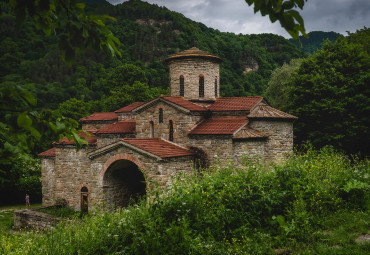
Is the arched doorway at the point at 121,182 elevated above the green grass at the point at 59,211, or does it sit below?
above

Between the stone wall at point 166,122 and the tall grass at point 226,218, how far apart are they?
8.62m

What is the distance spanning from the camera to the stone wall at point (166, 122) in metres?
14.9

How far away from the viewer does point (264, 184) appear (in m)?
5.96

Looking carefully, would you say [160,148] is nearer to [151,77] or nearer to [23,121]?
[23,121]

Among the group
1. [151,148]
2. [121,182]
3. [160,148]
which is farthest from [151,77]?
[151,148]

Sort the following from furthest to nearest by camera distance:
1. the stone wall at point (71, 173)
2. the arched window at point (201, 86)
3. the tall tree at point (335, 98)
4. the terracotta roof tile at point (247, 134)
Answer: the tall tree at point (335, 98) < the arched window at point (201, 86) < the stone wall at point (71, 173) < the terracotta roof tile at point (247, 134)

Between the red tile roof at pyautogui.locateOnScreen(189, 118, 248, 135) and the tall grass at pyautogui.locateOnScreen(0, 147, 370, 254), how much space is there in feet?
24.9

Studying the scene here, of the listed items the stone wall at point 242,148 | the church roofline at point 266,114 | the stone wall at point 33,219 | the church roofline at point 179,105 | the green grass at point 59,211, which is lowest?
the green grass at point 59,211

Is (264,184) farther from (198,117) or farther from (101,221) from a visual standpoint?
(198,117)

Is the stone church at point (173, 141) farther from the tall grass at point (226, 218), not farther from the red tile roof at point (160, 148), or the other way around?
the tall grass at point (226, 218)

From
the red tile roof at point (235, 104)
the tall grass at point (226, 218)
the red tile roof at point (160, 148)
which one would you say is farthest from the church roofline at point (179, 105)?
the tall grass at point (226, 218)

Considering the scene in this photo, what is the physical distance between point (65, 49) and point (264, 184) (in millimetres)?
4715

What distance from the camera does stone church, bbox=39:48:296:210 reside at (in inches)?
512


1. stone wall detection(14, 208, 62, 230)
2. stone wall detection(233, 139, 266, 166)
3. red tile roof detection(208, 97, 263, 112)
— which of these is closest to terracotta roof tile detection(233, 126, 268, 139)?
stone wall detection(233, 139, 266, 166)
